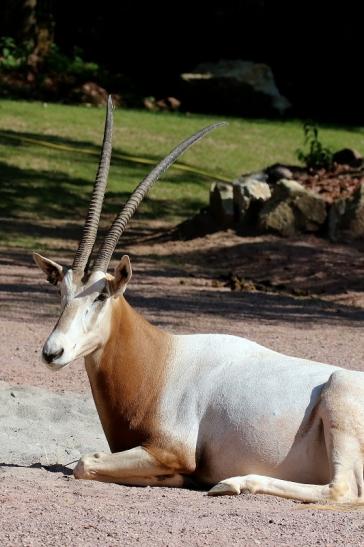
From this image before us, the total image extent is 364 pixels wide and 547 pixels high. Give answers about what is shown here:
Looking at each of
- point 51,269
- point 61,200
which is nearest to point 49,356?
point 51,269

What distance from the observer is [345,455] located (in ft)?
18.5

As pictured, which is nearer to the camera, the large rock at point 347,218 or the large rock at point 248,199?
the large rock at point 347,218

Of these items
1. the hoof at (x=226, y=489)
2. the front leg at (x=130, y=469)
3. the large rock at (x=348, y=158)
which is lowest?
the large rock at (x=348, y=158)

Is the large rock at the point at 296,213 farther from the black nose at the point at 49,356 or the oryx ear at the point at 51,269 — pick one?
A: the black nose at the point at 49,356

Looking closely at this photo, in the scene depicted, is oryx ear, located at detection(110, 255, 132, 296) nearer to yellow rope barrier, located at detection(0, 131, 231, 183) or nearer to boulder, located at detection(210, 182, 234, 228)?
boulder, located at detection(210, 182, 234, 228)

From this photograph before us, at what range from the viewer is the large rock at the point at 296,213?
15.4 metres

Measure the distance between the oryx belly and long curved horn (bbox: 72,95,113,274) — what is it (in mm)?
706

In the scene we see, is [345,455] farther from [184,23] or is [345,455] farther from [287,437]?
[184,23]

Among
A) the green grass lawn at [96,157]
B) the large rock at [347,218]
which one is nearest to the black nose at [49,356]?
the large rock at [347,218]

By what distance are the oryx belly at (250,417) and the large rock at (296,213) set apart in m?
9.30

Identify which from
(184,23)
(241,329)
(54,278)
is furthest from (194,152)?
(54,278)

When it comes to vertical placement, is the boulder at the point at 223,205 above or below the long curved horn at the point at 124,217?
below

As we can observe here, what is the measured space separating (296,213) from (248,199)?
30.7 inches

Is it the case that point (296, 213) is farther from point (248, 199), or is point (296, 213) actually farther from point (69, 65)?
point (69, 65)
